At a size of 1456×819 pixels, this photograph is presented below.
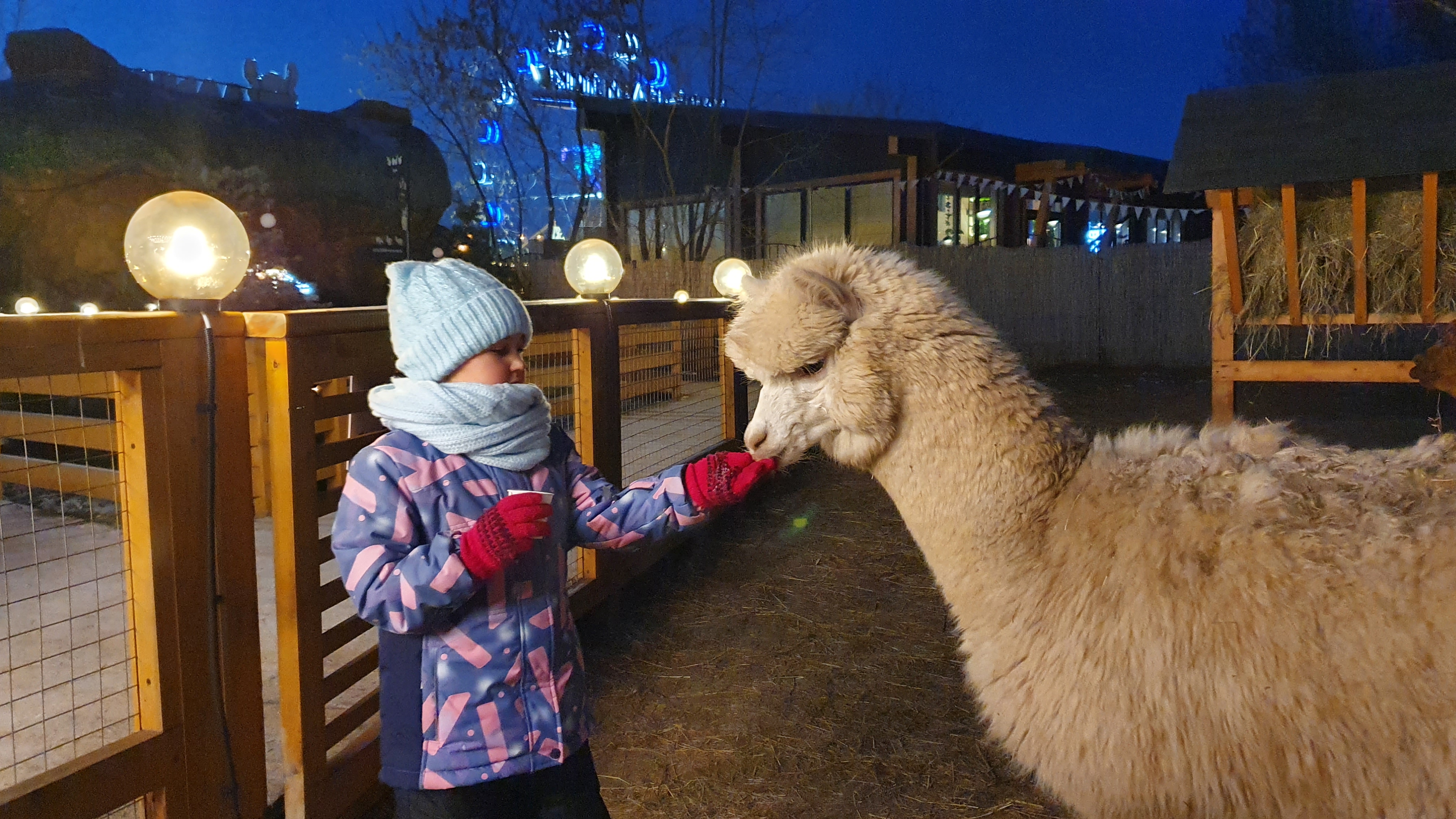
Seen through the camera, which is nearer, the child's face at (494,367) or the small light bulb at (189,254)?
the child's face at (494,367)

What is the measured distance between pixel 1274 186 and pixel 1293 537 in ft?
14.0

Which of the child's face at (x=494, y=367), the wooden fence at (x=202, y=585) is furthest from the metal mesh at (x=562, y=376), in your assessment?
the child's face at (x=494, y=367)

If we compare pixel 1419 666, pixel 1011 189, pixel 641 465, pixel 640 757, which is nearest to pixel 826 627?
pixel 640 757

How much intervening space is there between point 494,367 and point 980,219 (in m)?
20.5

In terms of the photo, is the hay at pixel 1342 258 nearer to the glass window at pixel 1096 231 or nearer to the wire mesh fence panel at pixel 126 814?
the wire mesh fence panel at pixel 126 814

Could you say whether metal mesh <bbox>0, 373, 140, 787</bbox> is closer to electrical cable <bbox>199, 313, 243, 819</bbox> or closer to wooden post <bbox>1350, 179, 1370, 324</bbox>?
electrical cable <bbox>199, 313, 243, 819</bbox>

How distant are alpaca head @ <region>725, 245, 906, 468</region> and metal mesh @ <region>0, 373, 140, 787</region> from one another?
1.64m

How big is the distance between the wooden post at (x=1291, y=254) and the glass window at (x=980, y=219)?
51.7 ft

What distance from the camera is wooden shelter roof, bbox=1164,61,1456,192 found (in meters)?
4.82

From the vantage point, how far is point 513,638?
71.0 inches

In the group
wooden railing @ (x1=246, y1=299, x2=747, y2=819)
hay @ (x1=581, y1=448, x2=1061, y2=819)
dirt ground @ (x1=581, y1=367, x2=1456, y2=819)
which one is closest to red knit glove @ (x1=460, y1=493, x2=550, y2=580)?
wooden railing @ (x1=246, y1=299, x2=747, y2=819)

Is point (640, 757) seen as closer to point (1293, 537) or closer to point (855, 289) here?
point (855, 289)

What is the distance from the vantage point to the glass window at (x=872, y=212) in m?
19.7

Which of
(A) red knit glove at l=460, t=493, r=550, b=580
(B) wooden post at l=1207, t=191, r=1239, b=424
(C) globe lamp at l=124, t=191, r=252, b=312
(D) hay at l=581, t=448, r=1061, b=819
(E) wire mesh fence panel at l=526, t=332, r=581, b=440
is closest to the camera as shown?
(A) red knit glove at l=460, t=493, r=550, b=580
